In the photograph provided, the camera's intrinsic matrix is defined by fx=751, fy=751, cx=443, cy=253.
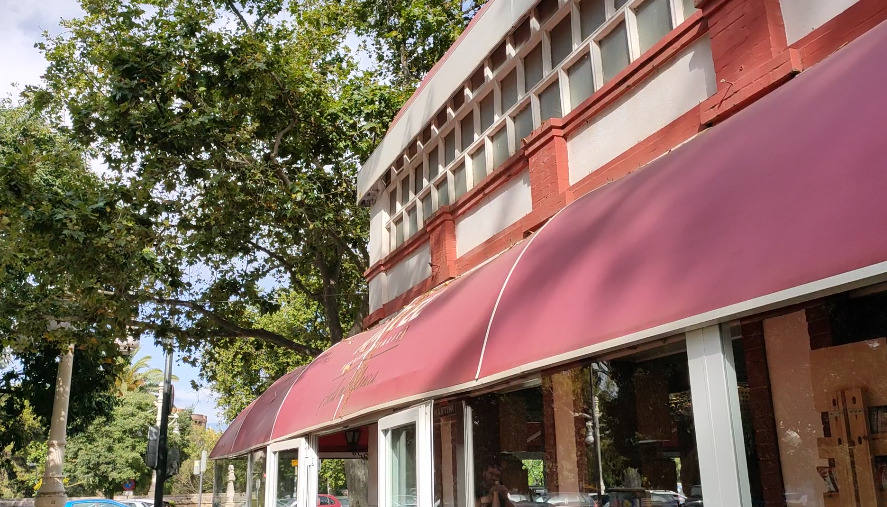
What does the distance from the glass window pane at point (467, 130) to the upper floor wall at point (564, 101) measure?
0.08 ft

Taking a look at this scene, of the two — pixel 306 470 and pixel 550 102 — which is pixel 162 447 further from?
pixel 550 102

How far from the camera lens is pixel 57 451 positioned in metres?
17.8

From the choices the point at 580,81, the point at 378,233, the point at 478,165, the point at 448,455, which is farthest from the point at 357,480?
the point at 580,81

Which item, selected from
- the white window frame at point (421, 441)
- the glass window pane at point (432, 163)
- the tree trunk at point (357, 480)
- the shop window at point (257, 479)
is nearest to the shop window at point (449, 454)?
the white window frame at point (421, 441)

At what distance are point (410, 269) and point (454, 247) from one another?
1.78 m

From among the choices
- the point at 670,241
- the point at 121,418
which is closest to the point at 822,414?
the point at 670,241

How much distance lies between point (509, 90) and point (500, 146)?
0.60 metres

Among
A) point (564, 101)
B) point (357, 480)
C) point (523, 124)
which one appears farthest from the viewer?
point (357, 480)

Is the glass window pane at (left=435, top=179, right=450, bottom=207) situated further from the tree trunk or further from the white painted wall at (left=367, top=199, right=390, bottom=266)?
the tree trunk

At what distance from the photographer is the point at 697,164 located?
3893 millimetres

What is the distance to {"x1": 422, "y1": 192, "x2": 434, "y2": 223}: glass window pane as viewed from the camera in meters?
9.98

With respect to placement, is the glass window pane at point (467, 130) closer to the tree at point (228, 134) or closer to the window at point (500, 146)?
the window at point (500, 146)

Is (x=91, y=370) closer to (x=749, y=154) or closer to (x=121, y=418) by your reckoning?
(x=749, y=154)

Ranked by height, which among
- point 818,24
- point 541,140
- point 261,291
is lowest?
point 818,24
